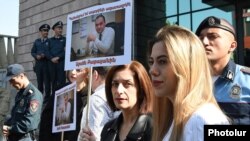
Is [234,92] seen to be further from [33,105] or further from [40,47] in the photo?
[40,47]

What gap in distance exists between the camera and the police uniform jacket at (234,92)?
92.6 inches

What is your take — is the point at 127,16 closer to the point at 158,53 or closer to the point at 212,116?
the point at 158,53

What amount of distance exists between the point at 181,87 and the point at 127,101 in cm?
101

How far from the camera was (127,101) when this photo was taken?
277 centimetres

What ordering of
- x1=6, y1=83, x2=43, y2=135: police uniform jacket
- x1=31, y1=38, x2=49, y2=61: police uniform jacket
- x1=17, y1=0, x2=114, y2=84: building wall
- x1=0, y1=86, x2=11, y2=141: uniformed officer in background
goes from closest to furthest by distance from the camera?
x1=6, y1=83, x2=43, y2=135: police uniform jacket
x1=0, y1=86, x2=11, y2=141: uniformed officer in background
x1=31, y1=38, x2=49, y2=61: police uniform jacket
x1=17, y1=0, x2=114, y2=84: building wall

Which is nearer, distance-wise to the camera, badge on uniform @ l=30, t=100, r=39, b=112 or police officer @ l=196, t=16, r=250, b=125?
police officer @ l=196, t=16, r=250, b=125

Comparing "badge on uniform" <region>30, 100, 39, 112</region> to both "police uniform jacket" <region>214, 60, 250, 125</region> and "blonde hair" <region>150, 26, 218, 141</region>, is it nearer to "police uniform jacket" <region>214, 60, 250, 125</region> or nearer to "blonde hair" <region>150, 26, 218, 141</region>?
"police uniform jacket" <region>214, 60, 250, 125</region>

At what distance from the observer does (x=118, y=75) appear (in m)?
2.86

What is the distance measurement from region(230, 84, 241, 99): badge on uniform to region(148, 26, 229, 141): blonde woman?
560mm

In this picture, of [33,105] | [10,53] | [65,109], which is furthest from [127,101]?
[10,53]

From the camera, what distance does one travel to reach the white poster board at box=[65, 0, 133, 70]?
2826mm

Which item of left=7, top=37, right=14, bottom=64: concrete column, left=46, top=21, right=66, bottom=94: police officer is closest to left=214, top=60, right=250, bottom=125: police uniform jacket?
left=46, top=21, right=66, bottom=94: police officer

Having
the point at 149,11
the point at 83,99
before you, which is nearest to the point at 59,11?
the point at 149,11

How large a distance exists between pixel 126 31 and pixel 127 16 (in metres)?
0.10
